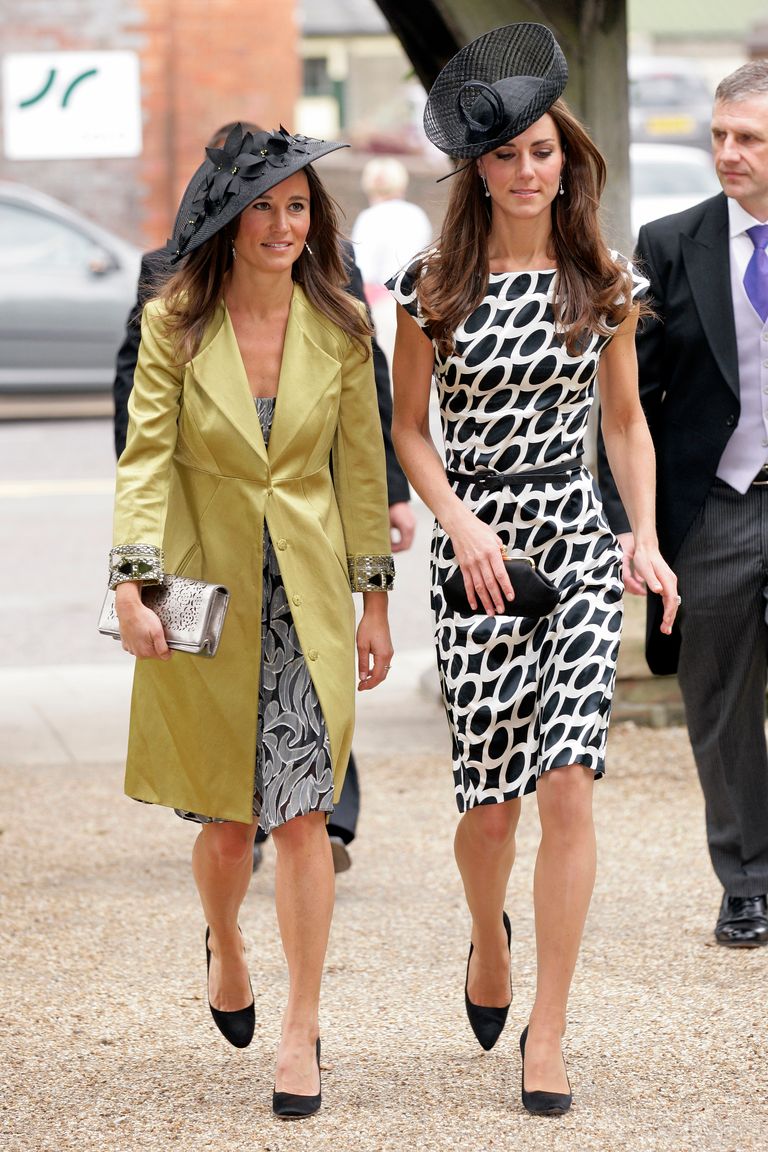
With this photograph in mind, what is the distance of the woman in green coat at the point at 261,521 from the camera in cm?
356

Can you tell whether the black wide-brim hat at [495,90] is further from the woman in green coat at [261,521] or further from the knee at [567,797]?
the knee at [567,797]

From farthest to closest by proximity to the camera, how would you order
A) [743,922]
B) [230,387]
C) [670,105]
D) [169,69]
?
[670,105] → [169,69] → [743,922] → [230,387]

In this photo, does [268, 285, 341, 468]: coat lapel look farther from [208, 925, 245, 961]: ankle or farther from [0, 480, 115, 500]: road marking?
[0, 480, 115, 500]: road marking

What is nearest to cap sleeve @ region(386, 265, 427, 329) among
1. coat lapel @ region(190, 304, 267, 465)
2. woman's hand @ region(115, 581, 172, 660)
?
coat lapel @ region(190, 304, 267, 465)

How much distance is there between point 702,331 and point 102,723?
3525mm

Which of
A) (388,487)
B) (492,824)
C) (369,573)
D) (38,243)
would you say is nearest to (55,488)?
(38,243)

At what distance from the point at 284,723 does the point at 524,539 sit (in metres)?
0.59

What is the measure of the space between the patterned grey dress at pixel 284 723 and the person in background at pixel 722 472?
3.16 feet

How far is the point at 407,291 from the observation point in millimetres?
3699

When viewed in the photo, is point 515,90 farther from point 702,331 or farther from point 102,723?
point 102,723

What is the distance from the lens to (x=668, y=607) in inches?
147

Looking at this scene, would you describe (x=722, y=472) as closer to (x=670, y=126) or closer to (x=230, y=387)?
(x=230, y=387)

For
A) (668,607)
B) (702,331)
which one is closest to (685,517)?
(702,331)

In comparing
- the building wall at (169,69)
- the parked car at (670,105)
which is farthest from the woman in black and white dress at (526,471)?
the parked car at (670,105)
